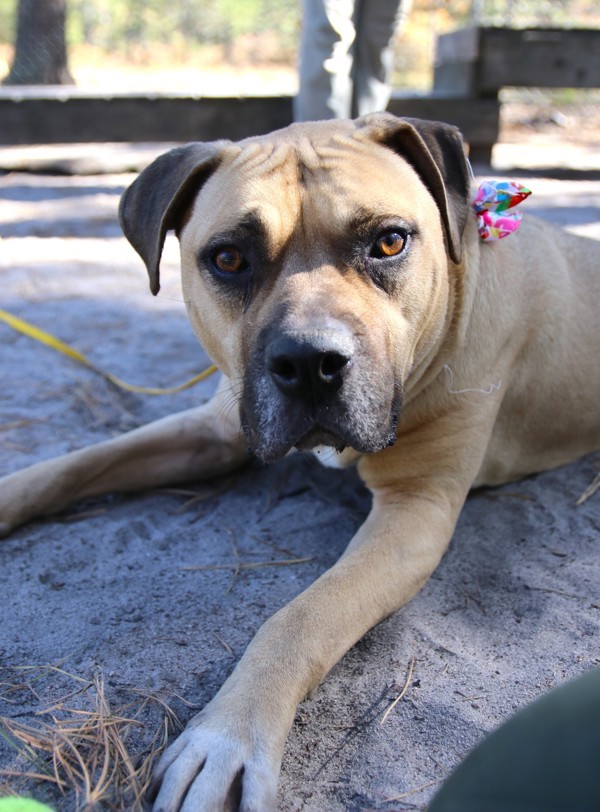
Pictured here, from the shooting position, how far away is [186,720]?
229 centimetres

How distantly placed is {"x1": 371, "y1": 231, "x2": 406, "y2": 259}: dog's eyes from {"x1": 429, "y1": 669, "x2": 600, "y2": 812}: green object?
1.52 meters

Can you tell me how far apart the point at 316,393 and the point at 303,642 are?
691mm

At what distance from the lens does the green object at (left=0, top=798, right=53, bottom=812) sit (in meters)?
1.77

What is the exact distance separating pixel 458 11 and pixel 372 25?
9477mm

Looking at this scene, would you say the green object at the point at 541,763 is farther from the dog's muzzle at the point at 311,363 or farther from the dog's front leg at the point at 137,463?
the dog's front leg at the point at 137,463

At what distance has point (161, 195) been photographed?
2.97 meters

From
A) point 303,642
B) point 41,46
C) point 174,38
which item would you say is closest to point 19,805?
point 303,642

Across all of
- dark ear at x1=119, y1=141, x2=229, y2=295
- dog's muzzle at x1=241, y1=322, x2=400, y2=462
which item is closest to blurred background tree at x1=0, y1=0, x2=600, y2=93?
dark ear at x1=119, y1=141, x2=229, y2=295

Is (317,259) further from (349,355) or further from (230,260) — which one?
(349,355)

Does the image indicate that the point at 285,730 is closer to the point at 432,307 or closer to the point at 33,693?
the point at 33,693

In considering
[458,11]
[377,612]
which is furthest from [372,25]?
[458,11]

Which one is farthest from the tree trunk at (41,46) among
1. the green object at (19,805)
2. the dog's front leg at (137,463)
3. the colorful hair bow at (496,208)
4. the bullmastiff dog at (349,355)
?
the green object at (19,805)

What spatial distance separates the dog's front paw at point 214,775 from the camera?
1982 mm

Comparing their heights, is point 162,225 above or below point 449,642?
above
